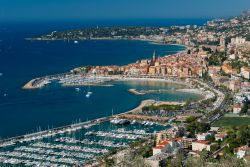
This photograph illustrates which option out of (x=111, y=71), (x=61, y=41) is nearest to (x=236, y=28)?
(x=61, y=41)

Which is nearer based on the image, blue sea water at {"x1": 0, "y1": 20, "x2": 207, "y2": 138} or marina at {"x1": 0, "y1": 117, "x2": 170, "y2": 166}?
marina at {"x1": 0, "y1": 117, "x2": 170, "y2": 166}

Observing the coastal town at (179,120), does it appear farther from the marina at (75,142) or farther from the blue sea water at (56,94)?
the blue sea water at (56,94)

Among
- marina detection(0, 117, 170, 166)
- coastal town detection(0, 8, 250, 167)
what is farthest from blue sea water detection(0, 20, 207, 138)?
marina detection(0, 117, 170, 166)

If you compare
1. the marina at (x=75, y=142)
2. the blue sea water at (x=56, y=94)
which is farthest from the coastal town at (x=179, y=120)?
the blue sea water at (x=56, y=94)

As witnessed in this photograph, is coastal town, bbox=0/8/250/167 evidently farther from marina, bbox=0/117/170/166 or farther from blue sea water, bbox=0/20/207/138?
blue sea water, bbox=0/20/207/138

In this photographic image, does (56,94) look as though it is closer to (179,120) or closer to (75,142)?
(179,120)

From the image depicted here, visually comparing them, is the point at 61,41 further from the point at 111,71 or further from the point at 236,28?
the point at 111,71
